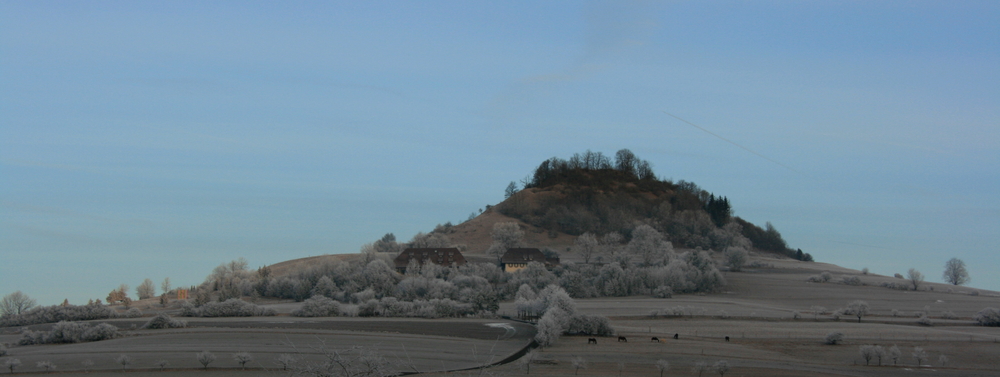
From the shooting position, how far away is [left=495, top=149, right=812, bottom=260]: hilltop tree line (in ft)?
523

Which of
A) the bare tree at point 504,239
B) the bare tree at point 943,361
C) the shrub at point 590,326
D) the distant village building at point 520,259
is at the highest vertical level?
the bare tree at point 504,239

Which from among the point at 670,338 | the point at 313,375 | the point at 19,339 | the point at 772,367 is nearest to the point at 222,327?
the point at 19,339

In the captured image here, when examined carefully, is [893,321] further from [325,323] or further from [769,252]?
[769,252]

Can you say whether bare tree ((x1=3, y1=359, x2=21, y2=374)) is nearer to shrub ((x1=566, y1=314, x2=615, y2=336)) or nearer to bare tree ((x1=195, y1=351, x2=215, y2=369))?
bare tree ((x1=195, y1=351, x2=215, y2=369))

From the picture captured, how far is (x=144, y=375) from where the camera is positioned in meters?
37.5

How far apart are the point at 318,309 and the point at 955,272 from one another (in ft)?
319

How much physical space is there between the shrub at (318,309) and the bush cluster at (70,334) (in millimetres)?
21178

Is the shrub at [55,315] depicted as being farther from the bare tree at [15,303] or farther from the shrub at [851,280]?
the shrub at [851,280]

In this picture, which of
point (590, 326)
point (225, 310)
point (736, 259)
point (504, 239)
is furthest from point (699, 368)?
point (504, 239)

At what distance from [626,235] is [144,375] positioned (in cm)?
12896

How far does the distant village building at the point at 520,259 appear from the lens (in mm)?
113250

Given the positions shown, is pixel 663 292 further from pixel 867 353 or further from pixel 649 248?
pixel 867 353

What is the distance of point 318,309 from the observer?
71.9 metres

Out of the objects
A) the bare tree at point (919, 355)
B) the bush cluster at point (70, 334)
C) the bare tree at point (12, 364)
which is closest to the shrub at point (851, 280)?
the bare tree at point (919, 355)
